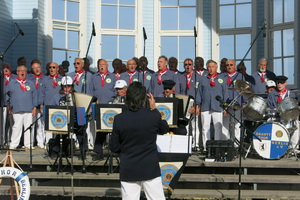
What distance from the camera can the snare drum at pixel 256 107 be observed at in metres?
9.93

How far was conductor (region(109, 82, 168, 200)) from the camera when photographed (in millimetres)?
5781

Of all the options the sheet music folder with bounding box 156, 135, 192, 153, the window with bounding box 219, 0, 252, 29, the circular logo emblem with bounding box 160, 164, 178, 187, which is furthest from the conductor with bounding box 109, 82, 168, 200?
the window with bounding box 219, 0, 252, 29

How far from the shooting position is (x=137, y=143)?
19.0 feet

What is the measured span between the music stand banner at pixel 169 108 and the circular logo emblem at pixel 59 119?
1467 mm

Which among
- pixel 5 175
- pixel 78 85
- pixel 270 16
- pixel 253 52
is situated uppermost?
pixel 270 16

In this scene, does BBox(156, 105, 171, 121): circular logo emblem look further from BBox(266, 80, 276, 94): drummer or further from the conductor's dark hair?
the conductor's dark hair

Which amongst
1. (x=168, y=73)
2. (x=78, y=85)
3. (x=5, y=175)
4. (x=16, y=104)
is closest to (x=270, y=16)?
(x=168, y=73)

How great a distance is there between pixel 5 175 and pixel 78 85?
14.9 ft

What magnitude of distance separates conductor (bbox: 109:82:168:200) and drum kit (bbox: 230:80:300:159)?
169 inches

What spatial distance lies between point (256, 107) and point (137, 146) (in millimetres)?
4568

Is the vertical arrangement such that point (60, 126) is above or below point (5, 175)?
above

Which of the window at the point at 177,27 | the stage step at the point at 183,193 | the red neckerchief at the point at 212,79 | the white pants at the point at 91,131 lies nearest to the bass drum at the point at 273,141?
the stage step at the point at 183,193

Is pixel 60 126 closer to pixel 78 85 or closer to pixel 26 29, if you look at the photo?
pixel 78 85

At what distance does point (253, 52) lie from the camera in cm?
1556
